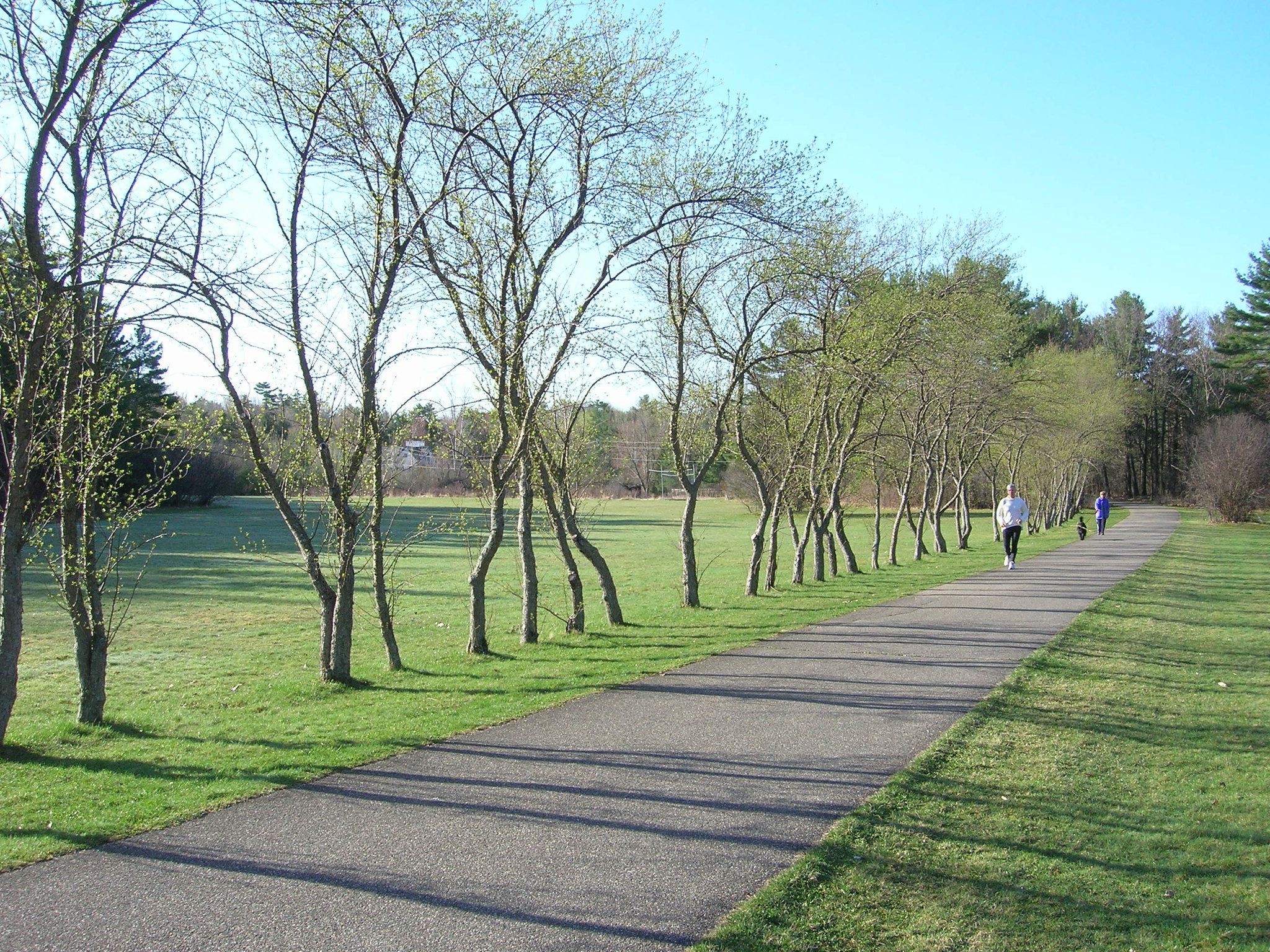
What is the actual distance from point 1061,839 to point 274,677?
9396 mm

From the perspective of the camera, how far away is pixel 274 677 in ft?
38.1

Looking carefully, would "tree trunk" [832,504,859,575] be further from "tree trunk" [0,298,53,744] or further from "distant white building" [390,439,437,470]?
"tree trunk" [0,298,53,744]

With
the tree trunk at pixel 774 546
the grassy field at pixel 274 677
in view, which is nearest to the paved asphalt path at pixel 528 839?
the grassy field at pixel 274 677

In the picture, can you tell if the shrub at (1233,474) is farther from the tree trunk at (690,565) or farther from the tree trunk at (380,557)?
the tree trunk at (380,557)

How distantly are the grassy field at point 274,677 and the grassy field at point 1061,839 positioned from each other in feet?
11.5

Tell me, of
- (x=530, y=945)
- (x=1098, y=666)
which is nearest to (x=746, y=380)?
(x=1098, y=666)

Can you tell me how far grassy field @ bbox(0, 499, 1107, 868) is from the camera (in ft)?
19.8

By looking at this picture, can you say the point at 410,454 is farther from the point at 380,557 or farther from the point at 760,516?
the point at 760,516

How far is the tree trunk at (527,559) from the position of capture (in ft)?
40.8

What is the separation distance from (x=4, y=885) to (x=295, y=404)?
5.86m

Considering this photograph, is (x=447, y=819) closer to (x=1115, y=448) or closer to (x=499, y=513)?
(x=499, y=513)

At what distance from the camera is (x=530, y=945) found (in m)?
3.88

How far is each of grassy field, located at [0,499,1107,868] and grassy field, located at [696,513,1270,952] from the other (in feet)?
11.5

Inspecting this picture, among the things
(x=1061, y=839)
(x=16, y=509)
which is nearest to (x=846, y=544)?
(x=1061, y=839)
